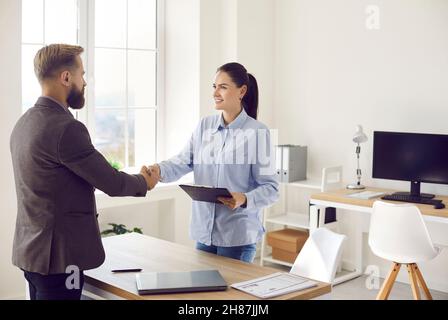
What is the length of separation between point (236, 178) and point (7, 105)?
182cm

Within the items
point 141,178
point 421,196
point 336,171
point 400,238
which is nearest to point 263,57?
point 336,171

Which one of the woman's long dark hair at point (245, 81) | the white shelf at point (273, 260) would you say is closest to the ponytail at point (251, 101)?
the woman's long dark hair at point (245, 81)

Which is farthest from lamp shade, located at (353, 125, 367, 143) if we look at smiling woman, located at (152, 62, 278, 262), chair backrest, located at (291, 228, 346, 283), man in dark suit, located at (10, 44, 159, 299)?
man in dark suit, located at (10, 44, 159, 299)

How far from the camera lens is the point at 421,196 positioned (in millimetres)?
4336

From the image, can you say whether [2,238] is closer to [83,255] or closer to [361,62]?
[83,255]

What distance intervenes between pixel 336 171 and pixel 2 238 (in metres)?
2.54

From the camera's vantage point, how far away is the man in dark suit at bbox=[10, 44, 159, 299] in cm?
213

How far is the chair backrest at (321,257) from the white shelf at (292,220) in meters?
2.18

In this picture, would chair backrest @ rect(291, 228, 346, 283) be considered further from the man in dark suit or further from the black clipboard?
the man in dark suit

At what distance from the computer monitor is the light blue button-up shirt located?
1.87 metres

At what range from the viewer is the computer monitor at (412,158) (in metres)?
4.30

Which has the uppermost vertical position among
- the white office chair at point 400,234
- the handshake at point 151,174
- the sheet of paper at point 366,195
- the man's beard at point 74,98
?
the man's beard at point 74,98

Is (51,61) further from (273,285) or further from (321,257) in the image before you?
(321,257)

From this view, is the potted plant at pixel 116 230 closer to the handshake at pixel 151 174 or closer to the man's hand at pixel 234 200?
the handshake at pixel 151 174
